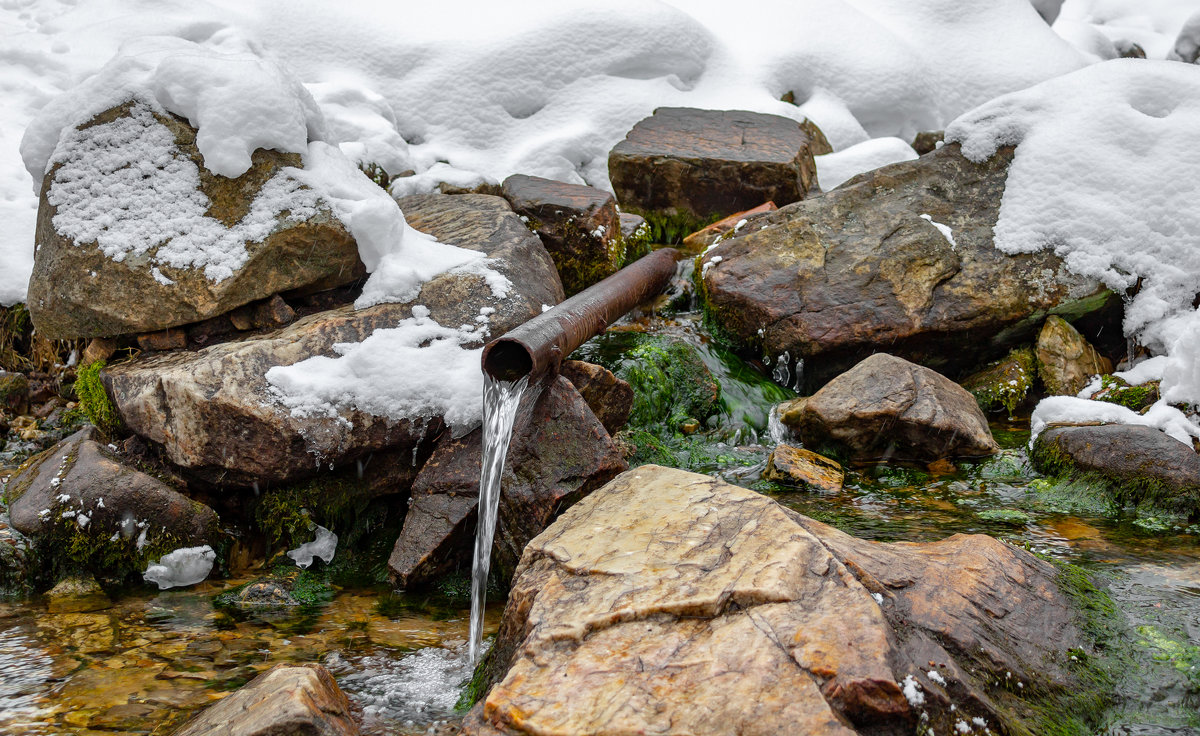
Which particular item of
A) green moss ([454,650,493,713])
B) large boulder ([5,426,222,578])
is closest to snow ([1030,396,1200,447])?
green moss ([454,650,493,713])

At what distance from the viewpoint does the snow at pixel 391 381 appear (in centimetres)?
460

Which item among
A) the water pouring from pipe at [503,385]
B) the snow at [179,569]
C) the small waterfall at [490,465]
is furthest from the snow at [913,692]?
the snow at [179,569]

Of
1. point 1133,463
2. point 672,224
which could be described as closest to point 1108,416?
point 1133,463

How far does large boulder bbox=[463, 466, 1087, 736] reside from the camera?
2.25 meters

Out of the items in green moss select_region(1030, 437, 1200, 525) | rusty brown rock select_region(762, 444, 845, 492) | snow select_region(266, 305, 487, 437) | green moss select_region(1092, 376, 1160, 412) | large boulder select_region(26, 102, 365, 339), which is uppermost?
large boulder select_region(26, 102, 365, 339)

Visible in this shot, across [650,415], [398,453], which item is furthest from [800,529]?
[650,415]

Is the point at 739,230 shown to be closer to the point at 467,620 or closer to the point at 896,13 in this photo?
the point at 467,620

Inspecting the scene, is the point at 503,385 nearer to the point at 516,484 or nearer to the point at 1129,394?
the point at 516,484

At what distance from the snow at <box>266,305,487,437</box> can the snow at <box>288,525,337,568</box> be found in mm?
817

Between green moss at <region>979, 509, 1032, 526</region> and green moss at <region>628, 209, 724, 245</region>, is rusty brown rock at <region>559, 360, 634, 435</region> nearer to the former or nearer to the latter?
green moss at <region>979, 509, 1032, 526</region>

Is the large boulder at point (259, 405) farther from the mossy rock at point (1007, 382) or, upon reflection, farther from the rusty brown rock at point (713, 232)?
the mossy rock at point (1007, 382)

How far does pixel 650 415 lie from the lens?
21.2 feet

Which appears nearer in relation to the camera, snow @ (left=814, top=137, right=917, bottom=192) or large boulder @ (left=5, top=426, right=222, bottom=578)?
large boulder @ (left=5, top=426, right=222, bottom=578)

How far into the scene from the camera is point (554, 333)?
461 cm
